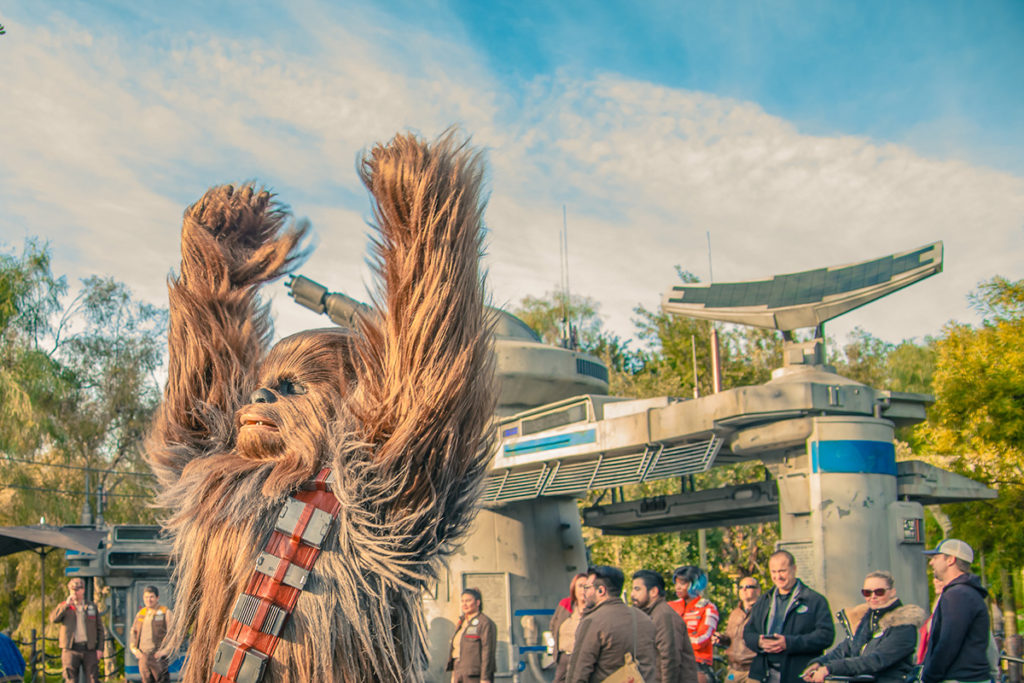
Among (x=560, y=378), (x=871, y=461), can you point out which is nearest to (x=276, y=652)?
(x=871, y=461)

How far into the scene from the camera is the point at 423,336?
1.64 metres

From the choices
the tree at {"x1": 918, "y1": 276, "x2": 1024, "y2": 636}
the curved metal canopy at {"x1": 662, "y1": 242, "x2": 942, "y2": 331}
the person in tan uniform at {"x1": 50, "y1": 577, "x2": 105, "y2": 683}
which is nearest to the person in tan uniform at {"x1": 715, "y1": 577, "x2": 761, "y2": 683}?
the curved metal canopy at {"x1": 662, "y1": 242, "x2": 942, "y2": 331}

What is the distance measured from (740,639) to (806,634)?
4.68 ft

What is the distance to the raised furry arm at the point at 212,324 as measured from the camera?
205cm

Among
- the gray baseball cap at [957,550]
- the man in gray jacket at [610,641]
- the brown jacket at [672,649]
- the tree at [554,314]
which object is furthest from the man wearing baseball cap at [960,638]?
the tree at [554,314]

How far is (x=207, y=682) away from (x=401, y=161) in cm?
103

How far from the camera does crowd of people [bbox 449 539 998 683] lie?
493cm

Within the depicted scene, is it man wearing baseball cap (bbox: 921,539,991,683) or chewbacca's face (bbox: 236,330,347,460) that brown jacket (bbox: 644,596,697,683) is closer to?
man wearing baseball cap (bbox: 921,539,991,683)

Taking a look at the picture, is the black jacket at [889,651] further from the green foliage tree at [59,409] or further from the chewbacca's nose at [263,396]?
the green foliage tree at [59,409]

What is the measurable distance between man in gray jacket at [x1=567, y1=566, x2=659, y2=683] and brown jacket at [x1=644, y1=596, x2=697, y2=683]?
13.4 inches

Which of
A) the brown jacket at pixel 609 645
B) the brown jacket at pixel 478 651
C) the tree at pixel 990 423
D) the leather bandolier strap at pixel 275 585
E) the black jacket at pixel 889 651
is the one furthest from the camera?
the tree at pixel 990 423

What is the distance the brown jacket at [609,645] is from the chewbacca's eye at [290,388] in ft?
12.0

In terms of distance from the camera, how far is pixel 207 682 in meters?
1.72

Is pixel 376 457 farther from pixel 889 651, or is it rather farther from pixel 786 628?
pixel 786 628
